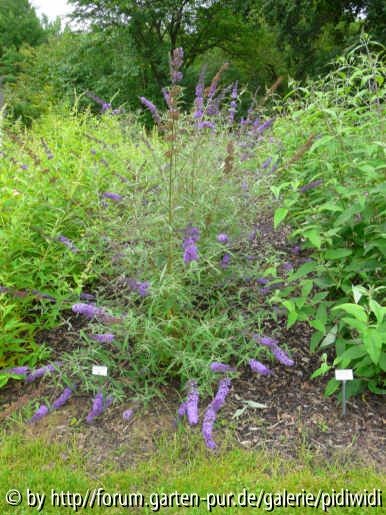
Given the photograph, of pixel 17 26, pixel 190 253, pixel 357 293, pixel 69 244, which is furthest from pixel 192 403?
pixel 17 26

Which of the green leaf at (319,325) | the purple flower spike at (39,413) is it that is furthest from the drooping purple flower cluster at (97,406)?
the green leaf at (319,325)

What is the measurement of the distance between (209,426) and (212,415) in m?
0.07

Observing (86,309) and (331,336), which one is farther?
(331,336)

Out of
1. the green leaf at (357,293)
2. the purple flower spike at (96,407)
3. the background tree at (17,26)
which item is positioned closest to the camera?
the green leaf at (357,293)

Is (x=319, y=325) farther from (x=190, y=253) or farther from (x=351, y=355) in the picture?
(x=190, y=253)

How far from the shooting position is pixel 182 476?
224cm

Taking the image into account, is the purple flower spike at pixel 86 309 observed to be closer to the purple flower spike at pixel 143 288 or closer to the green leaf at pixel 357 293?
the purple flower spike at pixel 143 288

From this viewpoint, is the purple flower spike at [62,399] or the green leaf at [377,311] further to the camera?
the purple flower spike at [62,399]

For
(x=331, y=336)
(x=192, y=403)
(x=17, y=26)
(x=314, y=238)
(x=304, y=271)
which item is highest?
(x=17, y=26)

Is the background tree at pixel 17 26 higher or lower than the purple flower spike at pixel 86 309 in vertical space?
higher

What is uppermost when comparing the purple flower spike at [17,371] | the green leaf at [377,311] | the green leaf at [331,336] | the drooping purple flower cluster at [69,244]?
the drooping purple flower cluster at [69,244]

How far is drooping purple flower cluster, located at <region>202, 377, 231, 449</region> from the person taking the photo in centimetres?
230

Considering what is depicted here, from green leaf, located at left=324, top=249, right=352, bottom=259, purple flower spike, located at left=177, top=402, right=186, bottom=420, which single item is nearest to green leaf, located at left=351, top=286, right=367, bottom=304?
green leaf, located at left=324, top=249, right=352, bottom=259

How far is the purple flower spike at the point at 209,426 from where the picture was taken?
2.29 metres
